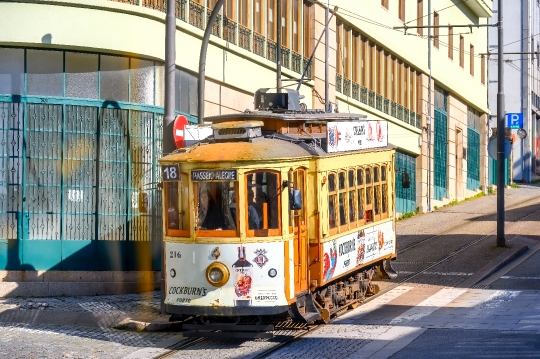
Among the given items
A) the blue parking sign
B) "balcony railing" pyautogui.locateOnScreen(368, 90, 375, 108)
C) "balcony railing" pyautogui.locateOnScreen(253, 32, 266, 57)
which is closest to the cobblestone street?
"balcony railing" pyautogui.locateOnScreen(253, 32, 266, 57)

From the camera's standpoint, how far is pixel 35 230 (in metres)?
19.4

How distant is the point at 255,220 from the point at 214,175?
2.69 ft

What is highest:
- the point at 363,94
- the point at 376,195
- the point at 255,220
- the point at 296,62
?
the point at 296,62

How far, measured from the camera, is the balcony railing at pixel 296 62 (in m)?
29.5

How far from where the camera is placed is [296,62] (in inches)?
1172

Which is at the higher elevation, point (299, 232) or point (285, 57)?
point (285, 57)

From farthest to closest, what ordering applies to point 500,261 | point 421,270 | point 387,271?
point 500,261 < point 421,270 < point 387,271

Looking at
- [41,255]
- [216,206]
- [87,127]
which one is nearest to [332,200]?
[216,206]

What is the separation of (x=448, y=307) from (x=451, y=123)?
1160 inches

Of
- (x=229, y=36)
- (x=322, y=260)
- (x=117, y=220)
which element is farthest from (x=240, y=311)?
(x=229, y=36)

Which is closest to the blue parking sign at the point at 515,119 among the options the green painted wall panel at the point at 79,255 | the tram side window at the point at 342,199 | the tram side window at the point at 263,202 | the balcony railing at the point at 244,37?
the balcony railing at the point at 244,37

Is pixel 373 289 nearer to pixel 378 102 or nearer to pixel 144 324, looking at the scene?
pixel 144 324

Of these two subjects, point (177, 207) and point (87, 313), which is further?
point (87, 313)

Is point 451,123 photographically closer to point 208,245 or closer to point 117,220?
point 117,220
